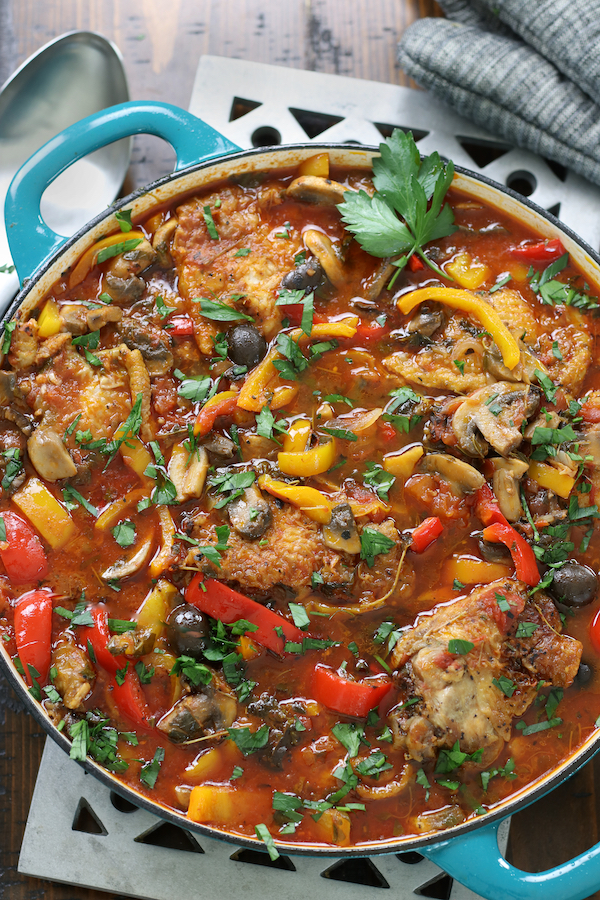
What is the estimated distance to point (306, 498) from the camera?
365 centimetres

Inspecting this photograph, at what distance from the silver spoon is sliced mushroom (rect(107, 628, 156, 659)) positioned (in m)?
2.31

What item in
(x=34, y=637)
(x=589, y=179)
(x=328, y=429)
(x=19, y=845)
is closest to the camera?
(x=34, y=637)

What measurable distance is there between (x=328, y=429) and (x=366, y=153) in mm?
1422

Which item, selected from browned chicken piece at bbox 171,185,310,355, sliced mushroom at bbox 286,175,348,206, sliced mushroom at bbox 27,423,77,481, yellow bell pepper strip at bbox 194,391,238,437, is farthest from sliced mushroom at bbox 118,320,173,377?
sliced mushroom at bbox 286,175,348,206

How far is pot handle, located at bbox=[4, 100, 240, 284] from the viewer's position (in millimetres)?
3818

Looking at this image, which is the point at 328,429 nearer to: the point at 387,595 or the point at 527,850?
the point at 387,595

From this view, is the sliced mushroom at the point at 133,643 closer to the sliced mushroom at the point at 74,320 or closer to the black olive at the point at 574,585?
the sliced mushroom at the point at 74,320

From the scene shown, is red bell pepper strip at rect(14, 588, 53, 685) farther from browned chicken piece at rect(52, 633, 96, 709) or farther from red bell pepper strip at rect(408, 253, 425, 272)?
red bell pepper strip at rect(408, 253, 425, 272)

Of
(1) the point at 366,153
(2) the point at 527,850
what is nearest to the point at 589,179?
(1) the point at 366,153

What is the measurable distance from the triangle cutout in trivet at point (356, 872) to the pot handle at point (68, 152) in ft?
11.1

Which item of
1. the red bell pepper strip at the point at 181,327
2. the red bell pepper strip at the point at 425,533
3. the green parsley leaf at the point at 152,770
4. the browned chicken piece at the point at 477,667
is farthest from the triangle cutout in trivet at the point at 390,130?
the green parsley leaf at the point at 152,770

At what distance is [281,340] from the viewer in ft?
12.5

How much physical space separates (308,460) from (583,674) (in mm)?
1644

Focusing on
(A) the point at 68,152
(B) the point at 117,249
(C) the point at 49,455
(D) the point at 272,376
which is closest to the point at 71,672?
(C) the point at 49,455
